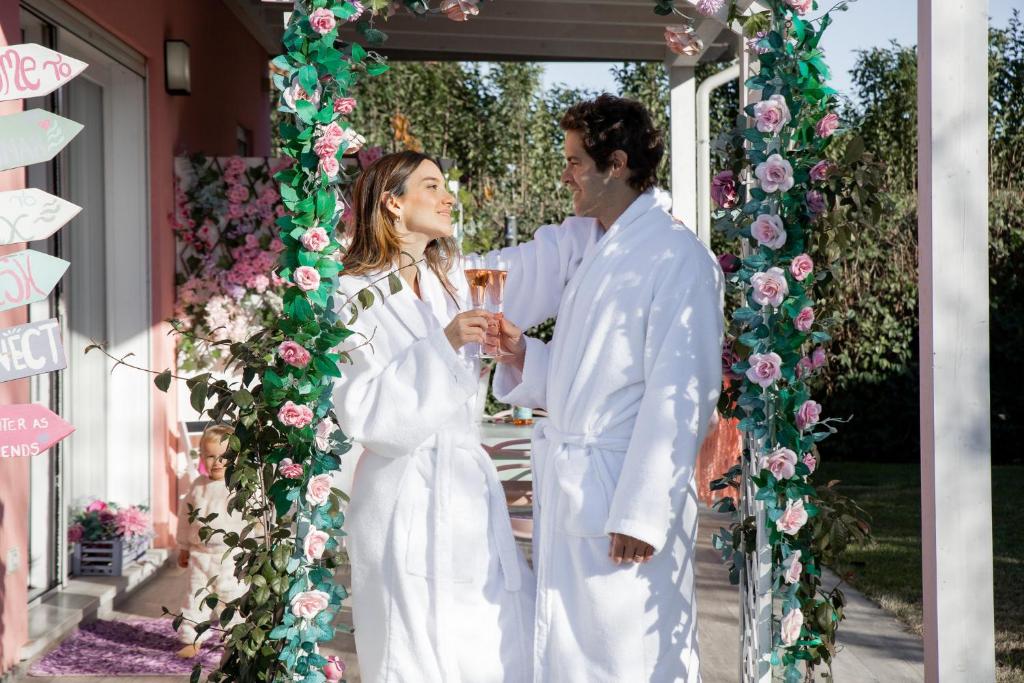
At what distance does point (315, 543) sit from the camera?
2.38m

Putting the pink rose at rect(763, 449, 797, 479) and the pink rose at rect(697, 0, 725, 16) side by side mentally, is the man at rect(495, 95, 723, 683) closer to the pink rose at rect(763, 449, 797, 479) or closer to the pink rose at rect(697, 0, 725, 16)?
the pink rose at rect(763, 449, 797, 479)

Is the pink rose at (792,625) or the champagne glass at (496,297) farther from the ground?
the champagne glass at (496,297)

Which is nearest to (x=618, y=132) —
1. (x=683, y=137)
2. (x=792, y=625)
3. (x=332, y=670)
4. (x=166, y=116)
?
(x=792, y=625)

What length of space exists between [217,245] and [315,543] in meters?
3.93

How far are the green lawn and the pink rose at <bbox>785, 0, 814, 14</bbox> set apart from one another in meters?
1.15

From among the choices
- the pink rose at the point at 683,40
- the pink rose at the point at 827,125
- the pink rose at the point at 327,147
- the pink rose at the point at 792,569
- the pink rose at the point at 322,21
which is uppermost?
the pink rose at the point at 683,40

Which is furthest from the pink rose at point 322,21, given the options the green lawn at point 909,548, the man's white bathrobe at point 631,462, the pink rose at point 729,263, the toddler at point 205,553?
the toddler at point 205,553

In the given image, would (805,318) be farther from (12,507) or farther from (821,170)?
(12,507)

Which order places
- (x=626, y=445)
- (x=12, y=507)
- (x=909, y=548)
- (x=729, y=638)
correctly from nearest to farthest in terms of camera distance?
(x=626, y=445) → (x=12, y=507) → (x=729, y=638) → (x=909, y=548)

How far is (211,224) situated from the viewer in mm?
5980

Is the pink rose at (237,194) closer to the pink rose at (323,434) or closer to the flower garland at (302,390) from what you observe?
the flower garland at (302,390)

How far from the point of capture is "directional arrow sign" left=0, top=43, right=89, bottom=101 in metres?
2.54

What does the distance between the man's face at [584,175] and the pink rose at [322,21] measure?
0.57 m

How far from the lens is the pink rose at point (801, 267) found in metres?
2.34
